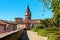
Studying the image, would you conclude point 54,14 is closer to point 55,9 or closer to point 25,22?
point 55,9

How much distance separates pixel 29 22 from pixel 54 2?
99.5 m

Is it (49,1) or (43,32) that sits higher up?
(49,1)

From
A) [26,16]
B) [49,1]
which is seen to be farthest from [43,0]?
[26,16]

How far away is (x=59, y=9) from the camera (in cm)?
2648

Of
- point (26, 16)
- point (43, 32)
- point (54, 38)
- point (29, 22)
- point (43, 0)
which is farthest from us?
point (26, 16)

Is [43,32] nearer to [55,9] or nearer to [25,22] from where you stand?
[55,9]

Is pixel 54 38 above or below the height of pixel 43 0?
below

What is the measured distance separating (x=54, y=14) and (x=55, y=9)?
158 cm

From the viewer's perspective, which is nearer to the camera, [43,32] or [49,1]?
[49,1]

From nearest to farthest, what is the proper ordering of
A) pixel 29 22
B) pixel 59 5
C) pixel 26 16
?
pixel 59 5
pixel 29 22
pixel 26 16

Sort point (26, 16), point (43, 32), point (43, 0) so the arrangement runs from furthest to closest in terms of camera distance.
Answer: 1. point (26, 16)
2. point (43, 32)
3. point (43, 0)

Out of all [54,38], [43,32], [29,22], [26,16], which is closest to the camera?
[54,38]

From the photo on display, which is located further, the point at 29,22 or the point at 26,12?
the point at 26,12

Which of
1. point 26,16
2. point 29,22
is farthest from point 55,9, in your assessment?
point 26,16
